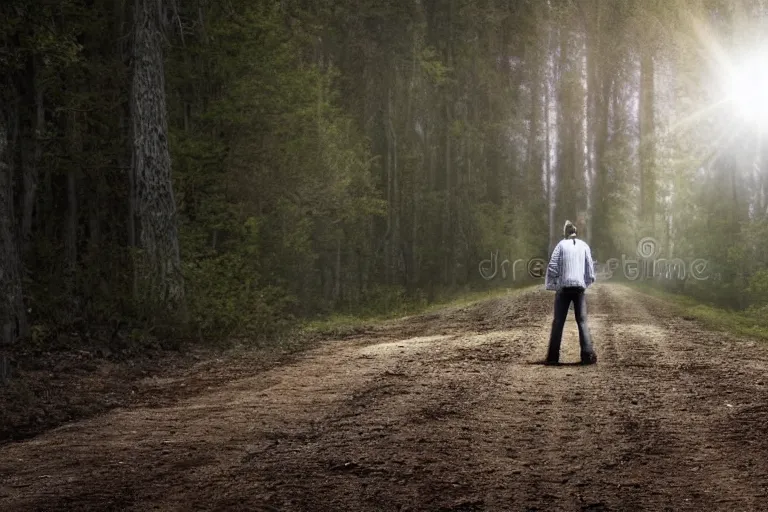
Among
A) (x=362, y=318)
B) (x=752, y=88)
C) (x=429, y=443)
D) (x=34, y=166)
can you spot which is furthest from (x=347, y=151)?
(x=429, y=443)

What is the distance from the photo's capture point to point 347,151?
32125 millimetres

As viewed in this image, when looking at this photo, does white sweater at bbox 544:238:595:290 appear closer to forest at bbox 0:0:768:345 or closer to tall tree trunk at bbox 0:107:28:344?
forest at bbox 0:0:768:345

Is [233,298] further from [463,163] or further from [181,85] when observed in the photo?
[463,163]

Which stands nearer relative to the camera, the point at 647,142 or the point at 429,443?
the point at 429,443

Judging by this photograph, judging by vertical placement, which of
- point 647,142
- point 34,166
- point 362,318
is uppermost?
point 647,142

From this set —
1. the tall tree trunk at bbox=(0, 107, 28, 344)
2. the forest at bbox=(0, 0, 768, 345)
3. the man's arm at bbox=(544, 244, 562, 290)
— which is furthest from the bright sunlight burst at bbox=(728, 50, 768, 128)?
the tall tree trunk at bbox=(0, 107, 28, 344)

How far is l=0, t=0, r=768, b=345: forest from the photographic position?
1753cm

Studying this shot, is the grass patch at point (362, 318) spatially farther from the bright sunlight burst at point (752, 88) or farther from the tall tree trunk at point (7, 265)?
the bright sunlight burst at point (752, 88)

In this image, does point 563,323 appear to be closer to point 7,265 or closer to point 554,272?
point 554,272

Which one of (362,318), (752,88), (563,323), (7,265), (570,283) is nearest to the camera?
(7,265)

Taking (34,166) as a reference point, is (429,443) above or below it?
below

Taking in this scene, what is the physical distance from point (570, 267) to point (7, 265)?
8811 mm

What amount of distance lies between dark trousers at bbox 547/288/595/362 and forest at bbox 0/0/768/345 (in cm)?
124

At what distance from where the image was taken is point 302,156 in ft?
90.8
